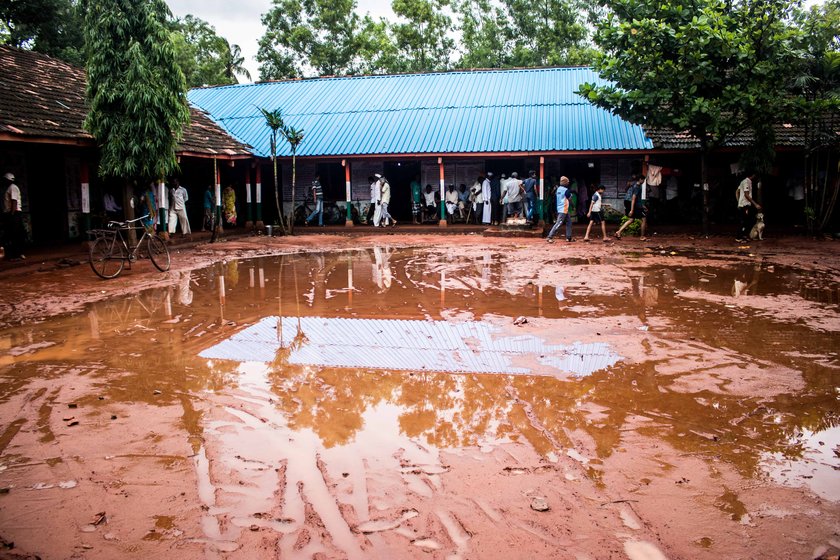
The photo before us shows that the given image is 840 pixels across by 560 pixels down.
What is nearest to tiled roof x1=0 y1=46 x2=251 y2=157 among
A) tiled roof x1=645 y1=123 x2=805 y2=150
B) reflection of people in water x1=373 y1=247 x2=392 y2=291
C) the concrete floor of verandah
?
the concrete floor of verandah

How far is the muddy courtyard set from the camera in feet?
11.6

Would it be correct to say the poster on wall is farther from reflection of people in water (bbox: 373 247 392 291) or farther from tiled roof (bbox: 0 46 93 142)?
tiled roof (bbox: 0 46 93 142)

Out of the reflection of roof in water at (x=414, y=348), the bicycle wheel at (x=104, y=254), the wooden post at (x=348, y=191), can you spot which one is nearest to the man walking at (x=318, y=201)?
the wooden post at (x=348, y=191)

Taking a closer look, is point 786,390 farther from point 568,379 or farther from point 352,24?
point 352,24

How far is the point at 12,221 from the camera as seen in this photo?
12.6 metres

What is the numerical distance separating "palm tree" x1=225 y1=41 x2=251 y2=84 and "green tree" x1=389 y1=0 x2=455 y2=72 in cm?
812

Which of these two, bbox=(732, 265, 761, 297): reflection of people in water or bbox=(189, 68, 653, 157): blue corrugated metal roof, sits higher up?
bbox=(189, 68, 653, 157): blue corrugated metal roof

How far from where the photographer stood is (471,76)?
82.5ft

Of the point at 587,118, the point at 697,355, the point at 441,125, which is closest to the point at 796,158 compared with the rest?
the point at 587,118

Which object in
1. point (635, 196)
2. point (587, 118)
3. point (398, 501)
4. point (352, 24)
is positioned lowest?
point (398, 501)

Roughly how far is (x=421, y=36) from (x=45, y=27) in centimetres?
1646

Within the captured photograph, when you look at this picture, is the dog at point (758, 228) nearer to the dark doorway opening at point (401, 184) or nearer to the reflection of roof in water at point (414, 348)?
the dark doorway opening at point (401, 184)

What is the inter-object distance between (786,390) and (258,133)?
65.5 feet

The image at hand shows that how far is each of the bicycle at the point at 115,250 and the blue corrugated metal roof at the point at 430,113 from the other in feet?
30.5
